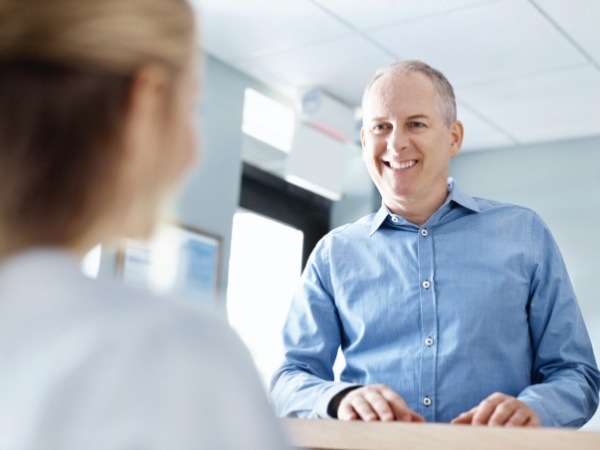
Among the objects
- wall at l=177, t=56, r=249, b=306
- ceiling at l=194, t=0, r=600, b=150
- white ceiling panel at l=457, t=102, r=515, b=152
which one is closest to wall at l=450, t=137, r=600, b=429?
Answer: white ceiling panel at l=457, t=102, r=515, b=152

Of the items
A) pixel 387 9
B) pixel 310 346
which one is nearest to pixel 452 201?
pixel 310 346

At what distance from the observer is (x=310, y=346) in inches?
63.9

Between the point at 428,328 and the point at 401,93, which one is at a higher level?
the point at 401,93

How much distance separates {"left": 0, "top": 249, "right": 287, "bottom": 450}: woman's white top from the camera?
46 centimetres

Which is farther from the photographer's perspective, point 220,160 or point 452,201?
point 220,160

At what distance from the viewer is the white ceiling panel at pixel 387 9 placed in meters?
3.30

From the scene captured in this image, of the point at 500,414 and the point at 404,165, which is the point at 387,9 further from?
the point at 500,414

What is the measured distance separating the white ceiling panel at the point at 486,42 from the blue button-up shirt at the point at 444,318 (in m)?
1.79

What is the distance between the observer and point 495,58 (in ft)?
12.2

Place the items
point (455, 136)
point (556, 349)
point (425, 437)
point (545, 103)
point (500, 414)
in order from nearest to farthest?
1. point (425, 437)
2. point (500, 414)
3. point (556, 349)
4. point (455, 136)
5. point (545, 103)

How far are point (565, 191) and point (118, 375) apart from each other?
4507mm

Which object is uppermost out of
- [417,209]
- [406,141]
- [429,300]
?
[406,141]

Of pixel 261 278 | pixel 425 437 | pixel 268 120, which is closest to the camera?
pixel 425 437

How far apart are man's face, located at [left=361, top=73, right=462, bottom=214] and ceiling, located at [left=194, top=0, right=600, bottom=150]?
156 cm
